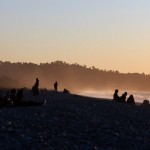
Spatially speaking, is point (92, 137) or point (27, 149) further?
point (92, 137)

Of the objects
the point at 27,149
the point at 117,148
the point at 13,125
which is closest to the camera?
the point at 27,149

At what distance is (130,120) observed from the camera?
95.1 ft

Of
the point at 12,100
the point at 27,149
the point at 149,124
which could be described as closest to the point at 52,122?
the point at 149,124

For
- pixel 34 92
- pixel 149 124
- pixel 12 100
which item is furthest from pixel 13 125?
pixel 34 92

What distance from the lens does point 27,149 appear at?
58.0ft

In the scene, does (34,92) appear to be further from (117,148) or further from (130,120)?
(117,148)

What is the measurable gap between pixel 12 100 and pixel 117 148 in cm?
1936

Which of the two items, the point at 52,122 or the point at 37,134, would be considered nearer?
the point at 37,134

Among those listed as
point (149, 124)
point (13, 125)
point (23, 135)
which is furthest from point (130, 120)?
point (23, 135)

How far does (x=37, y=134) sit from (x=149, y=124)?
848 cm

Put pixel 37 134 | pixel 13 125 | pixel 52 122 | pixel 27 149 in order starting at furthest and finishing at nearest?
pixel 52 122, pixel 13 125, pixel 37 134, pixel 27 149

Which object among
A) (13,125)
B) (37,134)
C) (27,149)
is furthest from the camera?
(13,125)

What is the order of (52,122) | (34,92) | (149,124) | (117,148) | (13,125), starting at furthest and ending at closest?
(34,92), (149,124), (52,122), (13,125), (117,148)

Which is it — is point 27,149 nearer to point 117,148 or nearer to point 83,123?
point 117,148
